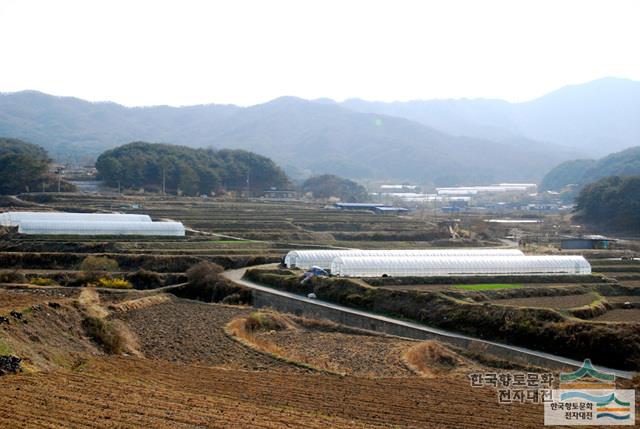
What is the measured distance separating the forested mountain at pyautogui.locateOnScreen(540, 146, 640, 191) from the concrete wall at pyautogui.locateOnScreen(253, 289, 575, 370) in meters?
93.3

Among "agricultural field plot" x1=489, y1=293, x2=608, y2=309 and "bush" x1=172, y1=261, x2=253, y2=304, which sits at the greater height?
"agricultural field plot" x1=489, y1=293, x2=608, y2=309

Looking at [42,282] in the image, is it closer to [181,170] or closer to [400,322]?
[400,322]

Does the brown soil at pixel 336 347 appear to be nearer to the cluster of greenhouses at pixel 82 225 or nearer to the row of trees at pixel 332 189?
the cluster of greenhouses at pixel 82 225

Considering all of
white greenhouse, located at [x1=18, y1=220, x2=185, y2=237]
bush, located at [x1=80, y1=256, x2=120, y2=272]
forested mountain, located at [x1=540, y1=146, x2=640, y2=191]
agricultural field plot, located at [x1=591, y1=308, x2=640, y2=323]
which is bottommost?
agricultural field plot, located at [x1=591, y1=308, x2=640, y2=323]

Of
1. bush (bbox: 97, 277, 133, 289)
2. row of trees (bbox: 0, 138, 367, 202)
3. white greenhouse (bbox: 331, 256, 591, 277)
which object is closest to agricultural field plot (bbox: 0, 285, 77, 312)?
bush (bbox: 97, 277, 133, 289)

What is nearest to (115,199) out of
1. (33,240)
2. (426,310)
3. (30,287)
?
(33,240)

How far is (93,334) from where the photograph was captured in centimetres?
2259

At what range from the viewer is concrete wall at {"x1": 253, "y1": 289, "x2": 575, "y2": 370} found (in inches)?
929

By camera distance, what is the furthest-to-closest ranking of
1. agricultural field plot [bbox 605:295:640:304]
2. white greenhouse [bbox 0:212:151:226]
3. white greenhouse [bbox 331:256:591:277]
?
white greenhouse [bbox 0:212:151:226] < white greenhouse [bbox 331:256:591:277] < agricultural field plot [bbox 605:295:640:304]

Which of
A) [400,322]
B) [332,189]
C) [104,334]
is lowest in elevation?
[400,322]

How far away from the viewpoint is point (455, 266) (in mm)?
36312

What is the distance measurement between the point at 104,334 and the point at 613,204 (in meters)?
57.6

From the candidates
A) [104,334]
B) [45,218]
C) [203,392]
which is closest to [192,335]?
[104,334]

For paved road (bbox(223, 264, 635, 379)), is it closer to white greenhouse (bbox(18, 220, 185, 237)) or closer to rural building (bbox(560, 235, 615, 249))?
white greenhouse (bbox(18, 220, 185, 237))
